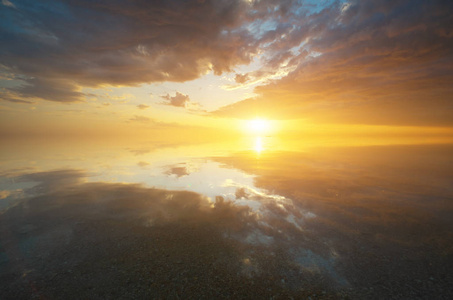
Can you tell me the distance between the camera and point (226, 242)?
10539 millimetres

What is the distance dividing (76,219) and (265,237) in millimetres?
13468

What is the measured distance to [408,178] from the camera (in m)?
24.5

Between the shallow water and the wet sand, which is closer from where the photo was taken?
the wet sand

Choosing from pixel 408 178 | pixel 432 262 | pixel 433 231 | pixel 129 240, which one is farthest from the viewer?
pixel 408 178

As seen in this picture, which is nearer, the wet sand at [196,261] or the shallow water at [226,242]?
the wet sand at [196,261]

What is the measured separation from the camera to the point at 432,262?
8734 mm

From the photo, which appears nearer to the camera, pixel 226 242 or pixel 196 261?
pixel 196 261

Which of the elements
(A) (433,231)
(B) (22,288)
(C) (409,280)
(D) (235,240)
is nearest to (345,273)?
(C) (409,280)

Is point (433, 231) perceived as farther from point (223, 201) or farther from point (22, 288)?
point (22, 288)

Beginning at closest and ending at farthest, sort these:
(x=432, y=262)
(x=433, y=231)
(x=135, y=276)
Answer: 1. (x=135, y=276)
2. (x=432, y=262)
3. (x=433, y=231)

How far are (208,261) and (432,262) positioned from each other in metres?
10.8

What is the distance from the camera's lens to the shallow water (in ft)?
24.5

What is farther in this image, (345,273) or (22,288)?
(345,273)

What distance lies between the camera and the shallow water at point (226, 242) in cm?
747
